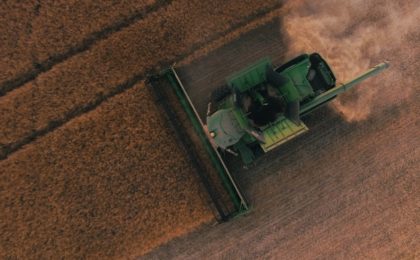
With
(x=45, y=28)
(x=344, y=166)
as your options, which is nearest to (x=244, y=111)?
(x=344, y=166)

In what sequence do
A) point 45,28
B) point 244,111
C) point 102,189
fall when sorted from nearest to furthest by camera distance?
point 244,111, point 102,189, point 45,28

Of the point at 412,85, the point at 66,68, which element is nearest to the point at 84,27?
the point at 66,68

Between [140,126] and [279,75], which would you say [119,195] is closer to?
[140,126]

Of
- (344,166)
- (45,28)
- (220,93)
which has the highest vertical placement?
(45,28)

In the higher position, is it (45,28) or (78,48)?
(45,28)

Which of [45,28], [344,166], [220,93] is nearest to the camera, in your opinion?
[220,93]

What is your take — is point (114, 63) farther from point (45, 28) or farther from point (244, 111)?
point (244, 111)
